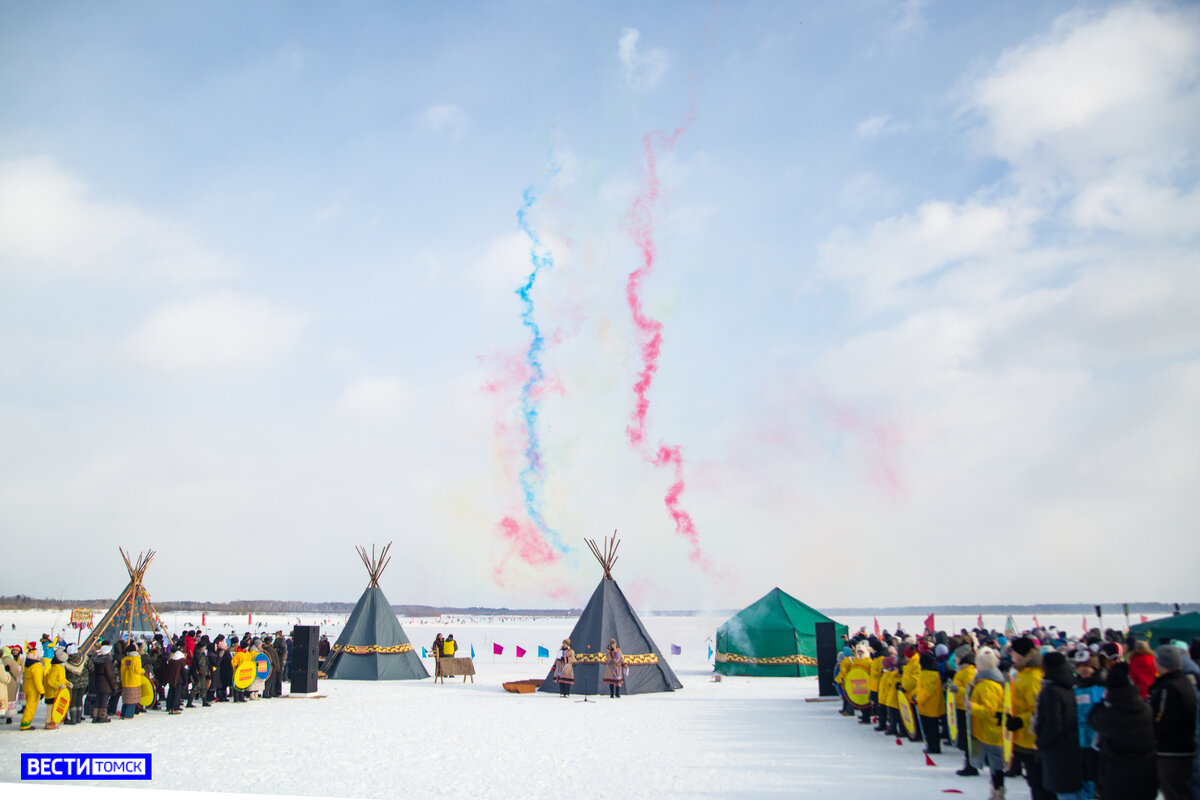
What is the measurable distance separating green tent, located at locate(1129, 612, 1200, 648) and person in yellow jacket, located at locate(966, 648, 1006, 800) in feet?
32.5

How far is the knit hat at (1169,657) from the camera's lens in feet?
20.6

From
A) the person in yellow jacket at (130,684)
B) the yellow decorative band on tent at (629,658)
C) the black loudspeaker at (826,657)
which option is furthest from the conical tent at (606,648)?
the person in yellow jacket at (130,684)

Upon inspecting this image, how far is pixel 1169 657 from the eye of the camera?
6.33 m

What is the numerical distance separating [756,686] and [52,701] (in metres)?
16.0

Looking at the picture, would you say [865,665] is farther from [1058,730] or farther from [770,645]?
[770,645]

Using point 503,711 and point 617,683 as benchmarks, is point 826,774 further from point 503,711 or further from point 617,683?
point 617,683

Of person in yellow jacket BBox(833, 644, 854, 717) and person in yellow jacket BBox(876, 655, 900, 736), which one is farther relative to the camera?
person in yellow jacket BBox(833, 644, 854, 717)

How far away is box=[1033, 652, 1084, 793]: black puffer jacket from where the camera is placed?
21.1 feet

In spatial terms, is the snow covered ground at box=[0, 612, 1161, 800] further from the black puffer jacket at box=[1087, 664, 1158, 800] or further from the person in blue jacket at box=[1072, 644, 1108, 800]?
the black puffer jacket at box=[1087, 664, 1158, 800]

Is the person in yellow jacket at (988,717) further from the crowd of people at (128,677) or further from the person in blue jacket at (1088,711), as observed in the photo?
the crowd of people at (128,677)

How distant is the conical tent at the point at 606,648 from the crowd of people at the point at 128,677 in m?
7.08

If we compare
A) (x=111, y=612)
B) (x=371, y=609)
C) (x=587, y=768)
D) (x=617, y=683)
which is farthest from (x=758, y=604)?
(x=111, y=612)

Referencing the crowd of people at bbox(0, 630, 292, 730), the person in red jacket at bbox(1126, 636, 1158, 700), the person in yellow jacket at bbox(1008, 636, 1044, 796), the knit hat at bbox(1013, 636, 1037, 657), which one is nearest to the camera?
the person in yellow jacket at bbox(1008, 636, 1044, 796)

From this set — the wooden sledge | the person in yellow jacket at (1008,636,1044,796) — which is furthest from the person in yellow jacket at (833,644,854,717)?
the wooden sledge
